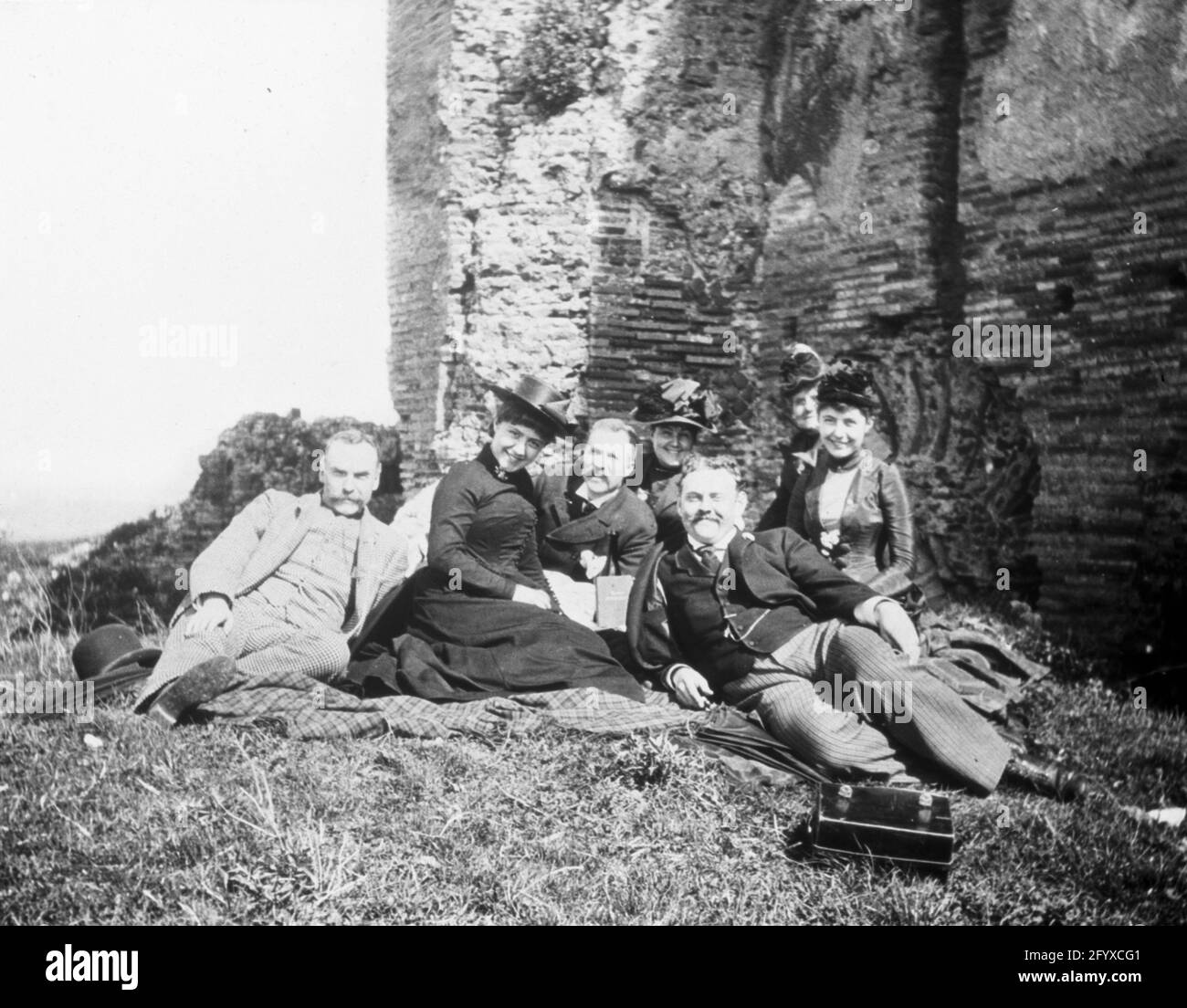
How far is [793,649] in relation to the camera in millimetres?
4895

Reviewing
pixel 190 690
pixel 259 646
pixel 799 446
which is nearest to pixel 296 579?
pixel 259 646

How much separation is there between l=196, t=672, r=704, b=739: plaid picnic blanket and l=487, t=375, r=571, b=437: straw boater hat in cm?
139

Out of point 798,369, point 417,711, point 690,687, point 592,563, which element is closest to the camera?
point 690,687

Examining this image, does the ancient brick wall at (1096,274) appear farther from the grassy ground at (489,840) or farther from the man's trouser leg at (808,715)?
the man's trouser leg at (808,715)

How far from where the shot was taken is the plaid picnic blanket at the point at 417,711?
493cm

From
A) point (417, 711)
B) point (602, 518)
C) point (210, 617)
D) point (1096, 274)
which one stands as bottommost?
point (417, 711)

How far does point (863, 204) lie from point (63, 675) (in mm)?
6195

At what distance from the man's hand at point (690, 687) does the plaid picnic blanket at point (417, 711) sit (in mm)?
58

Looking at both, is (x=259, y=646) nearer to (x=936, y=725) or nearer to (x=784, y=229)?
(x=936, y=725)

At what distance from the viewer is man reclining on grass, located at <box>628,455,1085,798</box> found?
4.52 metres

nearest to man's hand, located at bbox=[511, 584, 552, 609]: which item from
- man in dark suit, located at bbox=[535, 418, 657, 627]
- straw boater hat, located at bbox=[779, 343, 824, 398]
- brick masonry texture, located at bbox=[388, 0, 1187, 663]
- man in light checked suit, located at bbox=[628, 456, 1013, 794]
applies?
man in dark suit, located at bbox=[535, 418, 657, 627]

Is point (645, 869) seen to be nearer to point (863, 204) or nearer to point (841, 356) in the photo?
point (841, 356)

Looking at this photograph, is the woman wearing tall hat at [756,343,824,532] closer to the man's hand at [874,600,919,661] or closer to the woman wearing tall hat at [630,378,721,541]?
the woman wearing tall hat at [630,378,721,541]

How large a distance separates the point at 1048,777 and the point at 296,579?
3.51 metres
